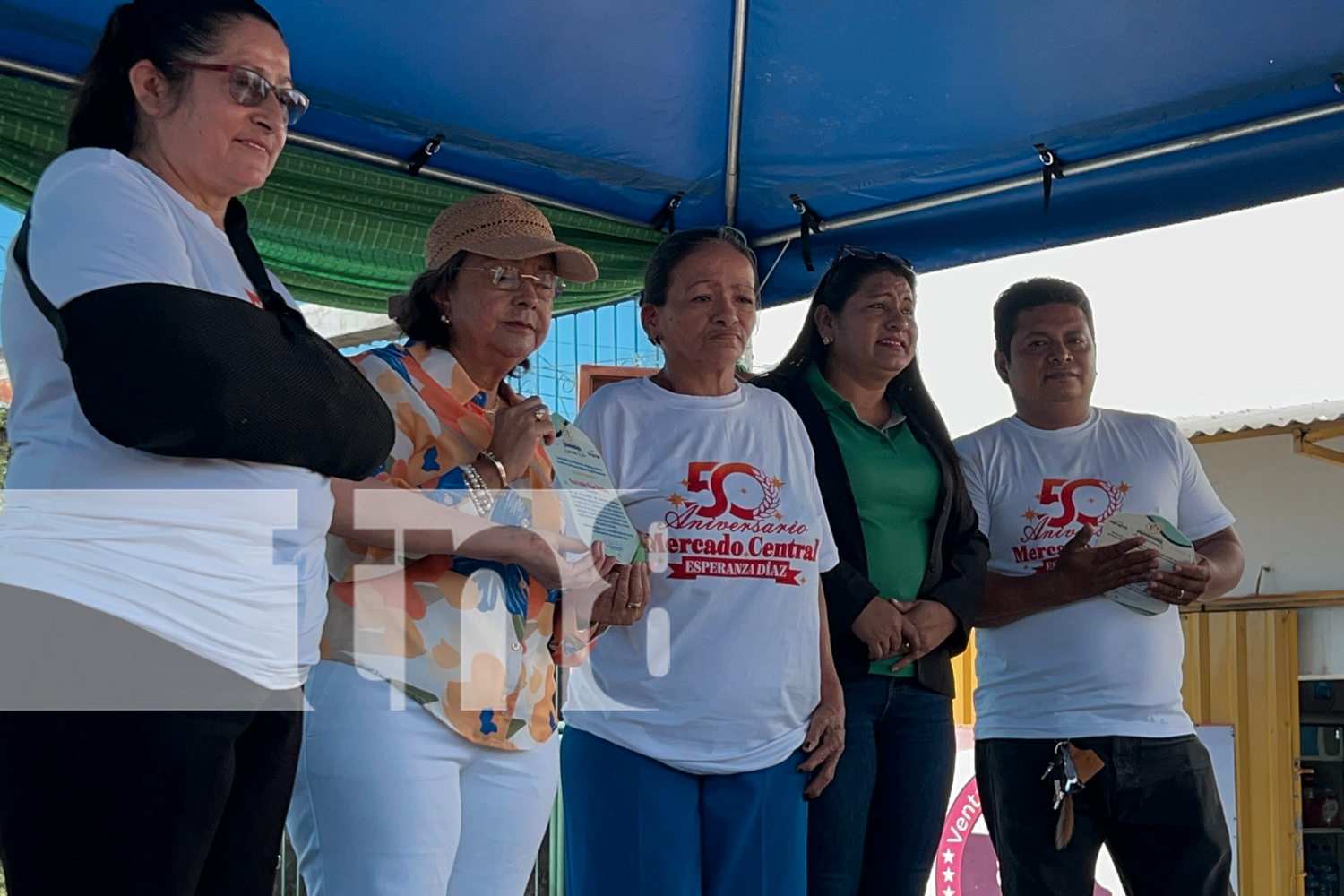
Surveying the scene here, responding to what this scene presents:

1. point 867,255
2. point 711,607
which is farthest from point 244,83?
point 867,255

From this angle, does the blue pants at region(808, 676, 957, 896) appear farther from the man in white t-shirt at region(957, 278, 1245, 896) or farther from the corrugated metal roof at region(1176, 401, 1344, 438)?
the corrugated metal roof at region(1176, 401, 1344, 438)

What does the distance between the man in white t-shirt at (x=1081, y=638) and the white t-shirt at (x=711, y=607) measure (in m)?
0.71

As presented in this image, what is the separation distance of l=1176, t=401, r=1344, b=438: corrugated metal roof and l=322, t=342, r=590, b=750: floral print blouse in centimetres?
637

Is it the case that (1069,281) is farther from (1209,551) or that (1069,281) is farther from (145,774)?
(145,774)

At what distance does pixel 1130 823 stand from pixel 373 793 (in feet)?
6.27

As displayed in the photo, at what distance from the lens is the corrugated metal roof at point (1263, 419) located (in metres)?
7.86

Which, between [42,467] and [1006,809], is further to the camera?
[1006,809]

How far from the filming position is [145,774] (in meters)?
1.42

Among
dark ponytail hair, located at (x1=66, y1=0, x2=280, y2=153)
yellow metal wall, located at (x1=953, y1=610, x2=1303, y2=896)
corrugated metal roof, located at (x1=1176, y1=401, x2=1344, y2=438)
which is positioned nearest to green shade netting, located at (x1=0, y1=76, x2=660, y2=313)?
dark ponytail hair, located at (x1=66, y1=0, x2=280, y2=153)

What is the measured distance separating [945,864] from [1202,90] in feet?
12.5

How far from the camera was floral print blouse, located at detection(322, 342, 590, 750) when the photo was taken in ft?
6.90

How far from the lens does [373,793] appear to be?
6.58 feet

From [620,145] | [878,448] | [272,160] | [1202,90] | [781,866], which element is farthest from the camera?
[620,145]

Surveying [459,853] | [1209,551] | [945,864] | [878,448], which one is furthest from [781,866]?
[945,864]
